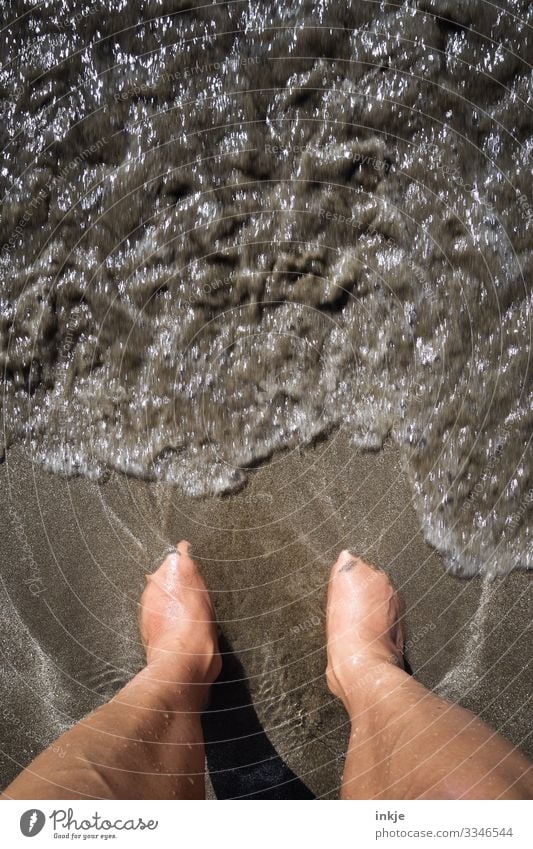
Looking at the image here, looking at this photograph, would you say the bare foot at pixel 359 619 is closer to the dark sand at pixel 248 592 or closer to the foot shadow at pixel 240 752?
the dark sand at pixel 248 592

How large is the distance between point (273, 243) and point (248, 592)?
0.71m

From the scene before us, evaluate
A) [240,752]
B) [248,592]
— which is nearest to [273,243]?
[248,592]

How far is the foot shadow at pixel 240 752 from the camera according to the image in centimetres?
116

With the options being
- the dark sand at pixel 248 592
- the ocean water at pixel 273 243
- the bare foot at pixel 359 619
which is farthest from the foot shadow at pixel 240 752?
the ocean water at pixel 273 243

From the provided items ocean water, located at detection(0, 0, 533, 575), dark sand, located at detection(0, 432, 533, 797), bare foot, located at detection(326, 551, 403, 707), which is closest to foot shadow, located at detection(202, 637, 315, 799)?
dark sand, located at detection(0, 432, 533, 797)

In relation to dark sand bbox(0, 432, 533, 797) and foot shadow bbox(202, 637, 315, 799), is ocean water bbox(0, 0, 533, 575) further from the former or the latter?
foot shadow bbox(202, 637, 315, 799)

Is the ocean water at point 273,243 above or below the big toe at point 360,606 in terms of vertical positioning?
above

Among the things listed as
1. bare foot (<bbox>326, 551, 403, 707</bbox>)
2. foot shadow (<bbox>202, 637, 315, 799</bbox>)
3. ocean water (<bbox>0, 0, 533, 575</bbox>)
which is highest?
ocean water (<bbox>0, 0, 533, 575</bbox>)

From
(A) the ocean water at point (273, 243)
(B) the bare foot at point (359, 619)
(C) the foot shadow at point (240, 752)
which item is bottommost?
(C) the foot shadow at point (240, 752)

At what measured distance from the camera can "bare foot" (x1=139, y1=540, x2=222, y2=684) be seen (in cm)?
119

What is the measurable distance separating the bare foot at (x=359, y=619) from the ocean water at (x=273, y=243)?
0.15m

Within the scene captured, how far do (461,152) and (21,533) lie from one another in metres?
1.16

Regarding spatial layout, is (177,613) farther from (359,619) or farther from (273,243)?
(273,243)

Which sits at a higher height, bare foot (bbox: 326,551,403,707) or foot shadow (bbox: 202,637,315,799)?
bare foot (bbox: 326,551,403,707)
